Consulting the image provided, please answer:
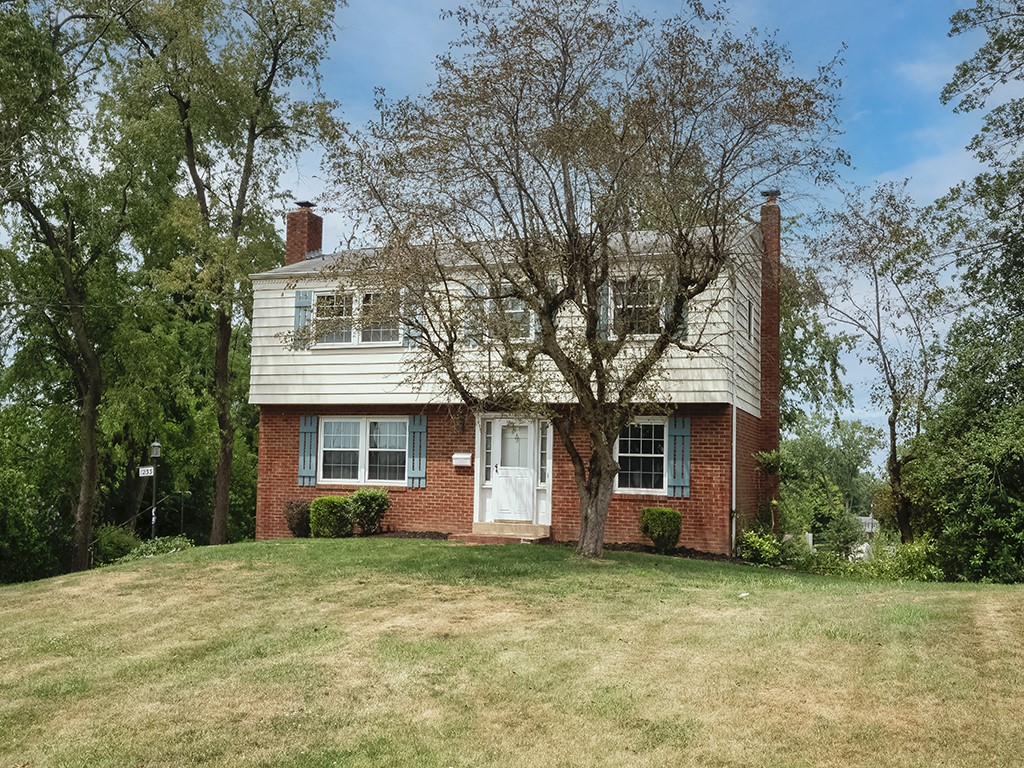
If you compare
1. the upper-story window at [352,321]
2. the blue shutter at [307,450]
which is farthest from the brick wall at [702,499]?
the blue shutter at [307,450]

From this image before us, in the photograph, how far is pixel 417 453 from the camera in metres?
19.8

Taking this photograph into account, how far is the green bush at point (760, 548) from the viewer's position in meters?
17.4

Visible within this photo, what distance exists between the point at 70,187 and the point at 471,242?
1158 cm

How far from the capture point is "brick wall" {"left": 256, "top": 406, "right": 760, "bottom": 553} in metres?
17.8

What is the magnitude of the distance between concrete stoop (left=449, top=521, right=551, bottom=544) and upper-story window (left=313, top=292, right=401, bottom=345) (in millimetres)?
4195

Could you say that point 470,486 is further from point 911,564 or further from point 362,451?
point 911,564

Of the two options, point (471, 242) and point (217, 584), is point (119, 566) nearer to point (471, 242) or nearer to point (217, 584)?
point (217, 584)

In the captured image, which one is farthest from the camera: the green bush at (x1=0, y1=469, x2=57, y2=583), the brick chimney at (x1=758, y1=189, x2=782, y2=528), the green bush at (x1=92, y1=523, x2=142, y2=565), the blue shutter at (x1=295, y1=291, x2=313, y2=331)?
the green bush at (x1=92, y1=523, x2=142, y2=565)

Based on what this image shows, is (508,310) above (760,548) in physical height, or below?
above

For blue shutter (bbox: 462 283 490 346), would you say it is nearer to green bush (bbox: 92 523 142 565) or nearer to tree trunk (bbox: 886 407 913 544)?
tree trunk (bbox: 886 407 913 544)

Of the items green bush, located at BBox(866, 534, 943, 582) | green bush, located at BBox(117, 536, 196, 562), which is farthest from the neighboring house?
green bush, located at BBox(866, 534, 943, 582)

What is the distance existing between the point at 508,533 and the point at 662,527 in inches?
121

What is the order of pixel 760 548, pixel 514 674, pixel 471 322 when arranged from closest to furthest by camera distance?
pixel 514 674
pixel 471 322
pixel 760 548

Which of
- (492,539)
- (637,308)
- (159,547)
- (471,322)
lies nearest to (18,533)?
(159,547)
